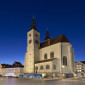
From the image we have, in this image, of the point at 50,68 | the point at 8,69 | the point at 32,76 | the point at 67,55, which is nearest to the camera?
the point at 32,76

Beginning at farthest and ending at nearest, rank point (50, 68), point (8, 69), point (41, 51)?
point (8, 69)
point (41, 51)
point (50, 68)

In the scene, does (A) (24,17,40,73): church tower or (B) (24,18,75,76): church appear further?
(A) (24,17,40,73): church tower

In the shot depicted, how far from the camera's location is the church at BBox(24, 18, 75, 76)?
38.6m

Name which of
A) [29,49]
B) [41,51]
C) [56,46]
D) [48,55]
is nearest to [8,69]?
[29,49]

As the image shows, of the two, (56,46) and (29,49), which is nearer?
(56,46)

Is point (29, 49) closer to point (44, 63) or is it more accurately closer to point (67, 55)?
point (44, 63)

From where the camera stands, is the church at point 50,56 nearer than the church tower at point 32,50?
Yes

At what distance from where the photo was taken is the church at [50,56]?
127ft

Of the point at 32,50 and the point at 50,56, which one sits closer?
the point at 50,56

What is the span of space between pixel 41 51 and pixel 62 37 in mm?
12348

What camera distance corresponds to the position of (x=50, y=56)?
43.7m

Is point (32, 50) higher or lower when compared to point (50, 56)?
higher

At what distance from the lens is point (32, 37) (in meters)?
50.2

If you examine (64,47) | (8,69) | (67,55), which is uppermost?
(64,47)
